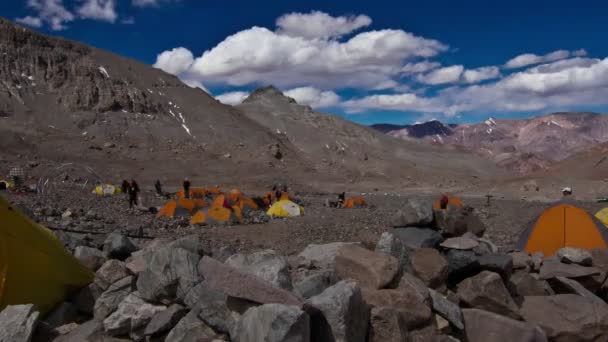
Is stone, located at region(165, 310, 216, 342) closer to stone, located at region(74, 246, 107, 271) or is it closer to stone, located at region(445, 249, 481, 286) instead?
stone, located at region(74, 246, 107, 271)

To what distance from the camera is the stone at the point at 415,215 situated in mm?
7125

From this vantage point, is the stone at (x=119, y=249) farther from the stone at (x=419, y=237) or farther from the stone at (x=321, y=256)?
the stone at (x=419, y=237)

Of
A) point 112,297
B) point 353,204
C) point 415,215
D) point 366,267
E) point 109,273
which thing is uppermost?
point 415,215

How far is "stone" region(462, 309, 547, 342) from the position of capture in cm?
486

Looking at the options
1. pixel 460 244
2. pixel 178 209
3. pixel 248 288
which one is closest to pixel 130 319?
pixel 248 288

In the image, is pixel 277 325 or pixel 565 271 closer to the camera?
pixel 277 325

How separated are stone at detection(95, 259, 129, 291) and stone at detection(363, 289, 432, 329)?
2.91 m

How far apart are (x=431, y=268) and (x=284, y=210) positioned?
14904 mm

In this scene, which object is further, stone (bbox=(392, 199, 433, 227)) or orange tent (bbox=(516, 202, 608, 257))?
orange tent (bbox=(516, 202, 608, 257))

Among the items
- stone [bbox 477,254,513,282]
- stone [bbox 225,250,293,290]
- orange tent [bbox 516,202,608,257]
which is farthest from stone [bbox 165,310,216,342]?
orange tent [bbox 516,202,608,257]

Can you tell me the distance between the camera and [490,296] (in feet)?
17.5

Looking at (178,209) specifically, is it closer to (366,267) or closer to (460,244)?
(460,244)

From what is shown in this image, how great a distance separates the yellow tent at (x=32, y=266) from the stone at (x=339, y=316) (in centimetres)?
305

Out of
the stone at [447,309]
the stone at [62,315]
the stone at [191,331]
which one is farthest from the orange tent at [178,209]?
the stone at [447,309]
